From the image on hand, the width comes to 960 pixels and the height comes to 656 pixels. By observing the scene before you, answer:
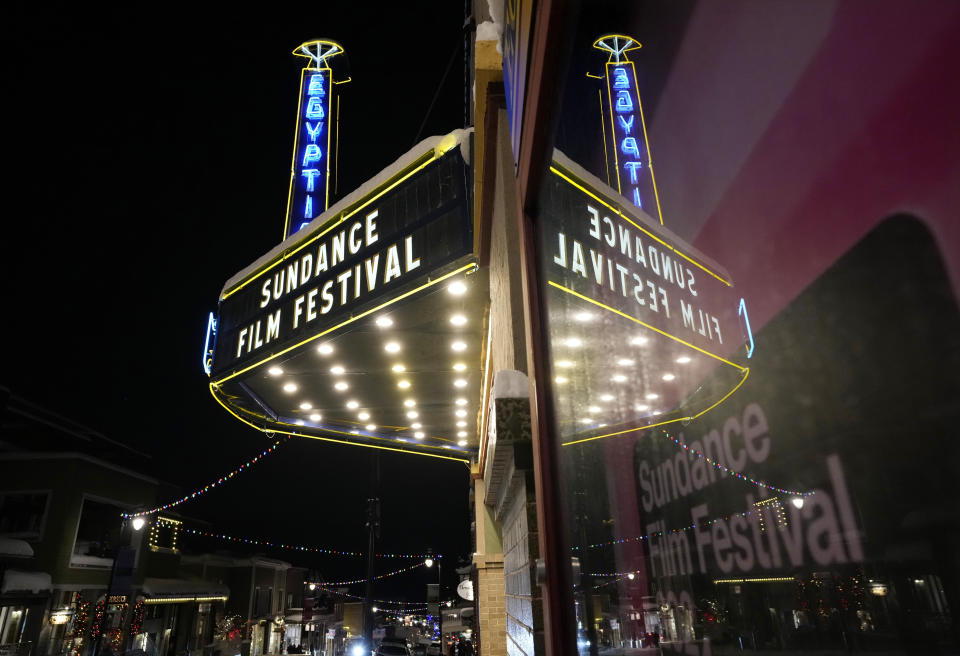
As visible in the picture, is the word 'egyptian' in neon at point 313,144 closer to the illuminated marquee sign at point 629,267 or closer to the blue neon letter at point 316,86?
the blue neon letter at point 316,86

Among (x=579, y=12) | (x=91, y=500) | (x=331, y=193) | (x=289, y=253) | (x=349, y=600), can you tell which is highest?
(x=331, y=193)

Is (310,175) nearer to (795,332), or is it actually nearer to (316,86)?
(316,86)

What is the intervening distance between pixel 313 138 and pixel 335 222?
18.2 ft

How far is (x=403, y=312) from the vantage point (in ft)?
24.7

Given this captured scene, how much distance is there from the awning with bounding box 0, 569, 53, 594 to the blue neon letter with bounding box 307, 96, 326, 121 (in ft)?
52.2

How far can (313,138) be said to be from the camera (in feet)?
41.6

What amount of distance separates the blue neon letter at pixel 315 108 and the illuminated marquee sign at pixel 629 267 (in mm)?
12274

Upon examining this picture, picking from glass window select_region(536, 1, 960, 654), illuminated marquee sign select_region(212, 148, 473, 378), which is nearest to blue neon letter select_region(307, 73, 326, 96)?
illuminated marquee sign select_region(212, 148, 473, 378)

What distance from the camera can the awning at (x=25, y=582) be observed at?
55.8ft

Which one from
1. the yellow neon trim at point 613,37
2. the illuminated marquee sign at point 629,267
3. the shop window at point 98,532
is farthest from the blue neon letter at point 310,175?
the shop window at point 98,532

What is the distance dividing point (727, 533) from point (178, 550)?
32985 millimetres

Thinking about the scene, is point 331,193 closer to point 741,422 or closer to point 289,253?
point 289,253

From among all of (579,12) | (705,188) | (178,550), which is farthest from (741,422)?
(178,550)

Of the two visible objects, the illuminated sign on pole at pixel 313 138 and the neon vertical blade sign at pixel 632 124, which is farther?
the illuminated sign on pole at pixel 313 138
